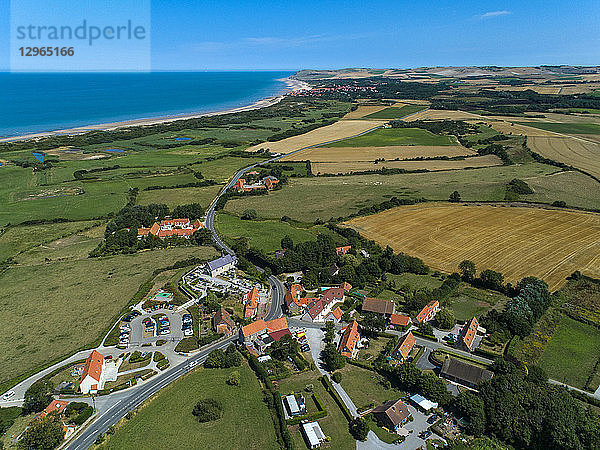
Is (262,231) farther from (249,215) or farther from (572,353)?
(572,353)

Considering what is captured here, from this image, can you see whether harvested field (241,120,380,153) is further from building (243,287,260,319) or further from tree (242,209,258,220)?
building (243,287,260,319)

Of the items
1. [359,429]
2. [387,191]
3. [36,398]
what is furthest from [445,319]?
[387,191]

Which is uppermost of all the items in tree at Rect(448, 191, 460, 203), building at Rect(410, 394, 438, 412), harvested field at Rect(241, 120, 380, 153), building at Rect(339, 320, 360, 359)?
harvested field at Rect(241, 120, 380, 153)

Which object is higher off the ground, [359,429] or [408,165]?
[408,165]

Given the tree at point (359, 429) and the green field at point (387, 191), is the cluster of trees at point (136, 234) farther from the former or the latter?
the tree at point (359, 429)

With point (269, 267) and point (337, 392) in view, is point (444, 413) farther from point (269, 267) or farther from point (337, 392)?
point (269, 267)

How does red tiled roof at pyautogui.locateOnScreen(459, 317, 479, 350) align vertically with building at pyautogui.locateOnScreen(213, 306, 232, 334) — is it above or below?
above

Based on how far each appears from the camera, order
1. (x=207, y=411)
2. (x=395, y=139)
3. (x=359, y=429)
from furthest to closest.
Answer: (x=395, y=139) → (x=207, y=411) → (x=359, y=429)

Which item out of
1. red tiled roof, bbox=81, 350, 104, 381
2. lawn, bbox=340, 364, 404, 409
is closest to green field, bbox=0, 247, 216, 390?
red tiled roof, bbox=81, 350, 104, 381
